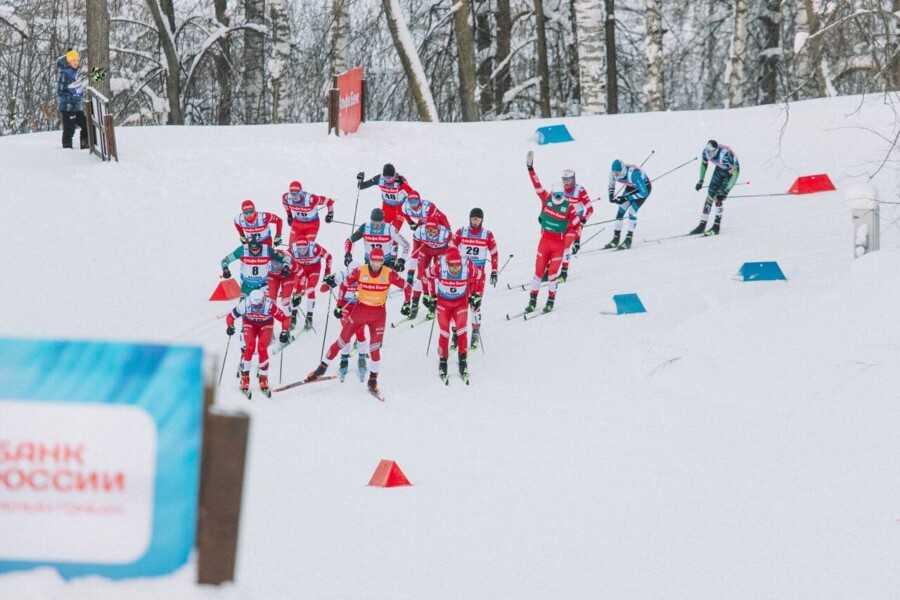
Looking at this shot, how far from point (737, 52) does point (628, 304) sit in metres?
11.8

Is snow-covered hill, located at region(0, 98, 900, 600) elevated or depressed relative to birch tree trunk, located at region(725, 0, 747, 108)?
depressed

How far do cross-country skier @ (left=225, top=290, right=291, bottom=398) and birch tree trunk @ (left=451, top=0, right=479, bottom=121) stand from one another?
1271cm

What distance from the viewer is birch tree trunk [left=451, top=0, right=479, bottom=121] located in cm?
2330

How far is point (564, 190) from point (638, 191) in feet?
6.46

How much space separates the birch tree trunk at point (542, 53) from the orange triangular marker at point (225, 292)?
12038 mm

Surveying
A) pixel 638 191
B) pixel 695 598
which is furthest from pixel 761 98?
pixel 695 598

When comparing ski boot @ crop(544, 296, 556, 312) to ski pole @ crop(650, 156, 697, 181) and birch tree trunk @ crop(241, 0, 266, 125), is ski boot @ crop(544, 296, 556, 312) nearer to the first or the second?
ski pole @ crop(650, 156, 697, 181)

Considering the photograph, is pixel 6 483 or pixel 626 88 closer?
pixel 6 483

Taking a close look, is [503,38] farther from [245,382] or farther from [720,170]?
[245,382]

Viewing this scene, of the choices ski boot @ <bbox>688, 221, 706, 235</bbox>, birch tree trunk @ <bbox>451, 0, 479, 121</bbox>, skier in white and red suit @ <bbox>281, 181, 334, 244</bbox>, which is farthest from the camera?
birch tree trunk @ <bbox>451, 0, 479, 121</bbox>

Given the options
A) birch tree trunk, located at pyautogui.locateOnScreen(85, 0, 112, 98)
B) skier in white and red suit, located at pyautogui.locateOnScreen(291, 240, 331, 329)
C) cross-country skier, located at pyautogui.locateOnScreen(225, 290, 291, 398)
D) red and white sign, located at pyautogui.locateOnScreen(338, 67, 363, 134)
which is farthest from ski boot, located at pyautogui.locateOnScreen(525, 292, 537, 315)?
birch tree trunk, located at pyautogui.locateOnScreen(85, 0, 112, 98)

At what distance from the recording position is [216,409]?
4164 millimetres

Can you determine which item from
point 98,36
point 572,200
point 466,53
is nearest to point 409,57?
point 466,53

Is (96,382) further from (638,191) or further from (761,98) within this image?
(761,98)
